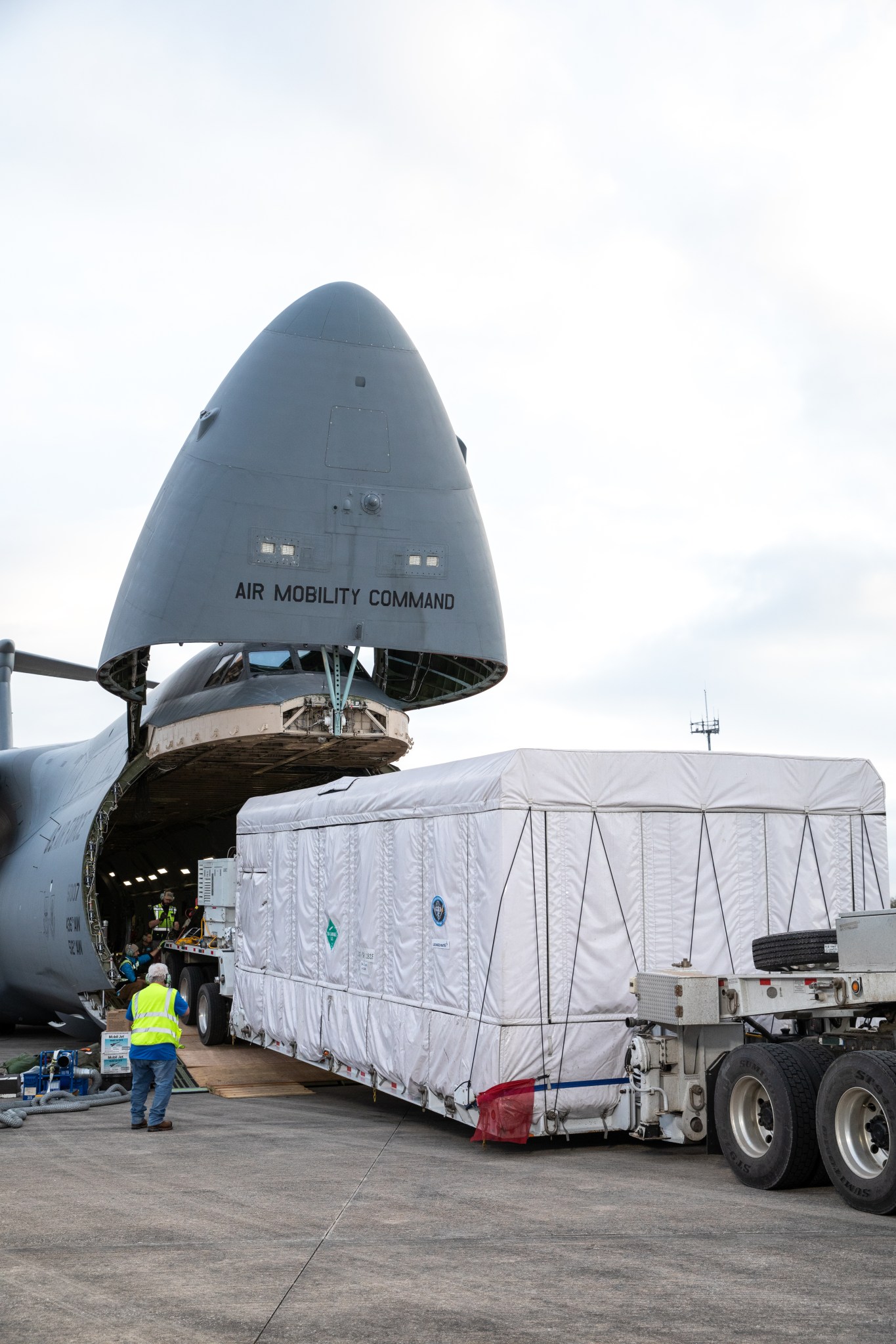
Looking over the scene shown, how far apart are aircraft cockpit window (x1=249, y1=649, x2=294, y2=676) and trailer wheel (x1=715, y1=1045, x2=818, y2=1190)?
11947 millimetres

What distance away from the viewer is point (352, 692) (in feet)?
65.0

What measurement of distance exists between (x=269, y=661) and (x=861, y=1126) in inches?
534

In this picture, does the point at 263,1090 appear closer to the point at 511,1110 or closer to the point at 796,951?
the point at 511,1110

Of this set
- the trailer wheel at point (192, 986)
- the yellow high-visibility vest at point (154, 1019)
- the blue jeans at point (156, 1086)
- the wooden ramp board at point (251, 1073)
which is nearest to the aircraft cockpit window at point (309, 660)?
the trailer wheel at point (192, 986)

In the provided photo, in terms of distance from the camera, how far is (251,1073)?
56.3 feet

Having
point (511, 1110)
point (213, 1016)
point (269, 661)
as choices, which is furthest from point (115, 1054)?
point (511, 1110)

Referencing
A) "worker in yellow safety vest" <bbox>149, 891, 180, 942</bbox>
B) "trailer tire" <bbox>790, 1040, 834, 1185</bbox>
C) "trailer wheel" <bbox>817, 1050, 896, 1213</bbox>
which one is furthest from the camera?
"worker in yellow safety vest" <bbox>149, 891, 180, 942</bbox>

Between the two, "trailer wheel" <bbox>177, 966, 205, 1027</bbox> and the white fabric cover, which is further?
"trailer wheel" <bbox>177, 966, 205, 1027</bbox>

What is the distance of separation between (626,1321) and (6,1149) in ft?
24.8

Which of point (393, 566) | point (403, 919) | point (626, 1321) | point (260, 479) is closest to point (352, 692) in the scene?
point (393, 566)

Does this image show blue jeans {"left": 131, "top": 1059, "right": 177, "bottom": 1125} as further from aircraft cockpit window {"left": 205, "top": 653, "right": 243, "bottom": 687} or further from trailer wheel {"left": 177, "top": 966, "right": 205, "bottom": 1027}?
aircraft cockpit window {"left": 205, "top": 653, "right": 243, "bottom": 687}

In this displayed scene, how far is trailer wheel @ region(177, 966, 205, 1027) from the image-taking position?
21203 mm

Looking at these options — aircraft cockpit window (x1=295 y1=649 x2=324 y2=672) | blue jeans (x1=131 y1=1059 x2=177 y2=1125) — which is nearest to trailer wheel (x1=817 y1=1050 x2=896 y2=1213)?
blue jeans (x1=131 y1=1059 x2=177 y2=1125)

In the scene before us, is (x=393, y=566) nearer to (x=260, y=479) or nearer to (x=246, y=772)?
(x=260, y=479)
